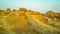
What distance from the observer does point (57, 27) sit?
2.86m

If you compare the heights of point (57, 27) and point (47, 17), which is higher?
point (47, 17)

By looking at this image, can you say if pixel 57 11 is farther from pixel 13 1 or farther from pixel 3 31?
pixel 3 31

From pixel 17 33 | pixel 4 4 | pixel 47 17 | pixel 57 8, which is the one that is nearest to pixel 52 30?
pixel 47 17

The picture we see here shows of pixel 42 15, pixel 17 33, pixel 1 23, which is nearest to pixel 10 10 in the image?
pixel 1 23

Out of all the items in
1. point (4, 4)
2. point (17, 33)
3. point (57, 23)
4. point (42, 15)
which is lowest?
point (17, 33)

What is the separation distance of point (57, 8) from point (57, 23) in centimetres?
37

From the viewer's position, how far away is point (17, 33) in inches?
111

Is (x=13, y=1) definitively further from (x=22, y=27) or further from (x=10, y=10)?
(x=22, y=27)

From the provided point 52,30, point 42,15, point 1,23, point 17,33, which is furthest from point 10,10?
point 52,30

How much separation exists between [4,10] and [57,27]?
131cm

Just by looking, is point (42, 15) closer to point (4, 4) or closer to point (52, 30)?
point (52, 30)

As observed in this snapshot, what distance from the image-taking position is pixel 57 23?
2.88 metres

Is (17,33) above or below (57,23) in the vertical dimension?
below

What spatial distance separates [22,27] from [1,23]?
1.65 ft
